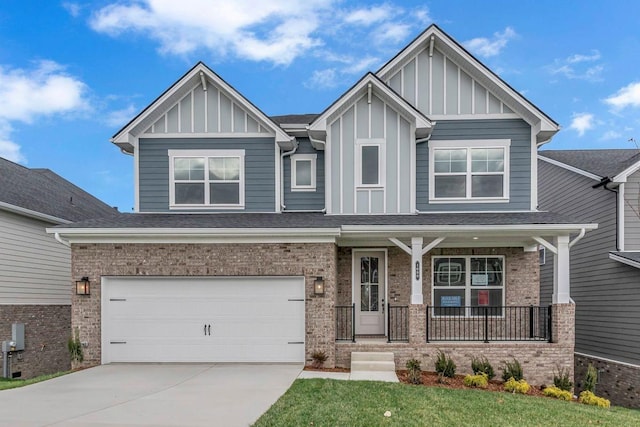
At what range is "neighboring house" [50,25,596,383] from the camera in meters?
10.7

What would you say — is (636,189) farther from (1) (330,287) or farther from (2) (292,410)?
(2) (292,410)

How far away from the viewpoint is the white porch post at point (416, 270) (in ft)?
35.2

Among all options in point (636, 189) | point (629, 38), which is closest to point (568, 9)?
point (629, 38)

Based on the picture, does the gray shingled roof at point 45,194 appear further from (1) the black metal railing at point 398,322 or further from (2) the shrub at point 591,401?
(2) the shrub at point 591,401

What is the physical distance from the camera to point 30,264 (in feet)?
43.7

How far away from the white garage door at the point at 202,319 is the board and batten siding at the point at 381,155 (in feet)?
8.90

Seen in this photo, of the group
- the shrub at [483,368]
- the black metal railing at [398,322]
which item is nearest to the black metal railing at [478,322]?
the black metal railing at [398,322]

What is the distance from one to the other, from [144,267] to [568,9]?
17.0m

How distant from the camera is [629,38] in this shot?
18.4 metres

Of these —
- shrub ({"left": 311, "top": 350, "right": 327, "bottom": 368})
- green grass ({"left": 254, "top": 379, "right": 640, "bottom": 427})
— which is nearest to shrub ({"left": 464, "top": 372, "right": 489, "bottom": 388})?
green grass ({"left": 254, "top": 379, "right": 640, "bottom": 427})

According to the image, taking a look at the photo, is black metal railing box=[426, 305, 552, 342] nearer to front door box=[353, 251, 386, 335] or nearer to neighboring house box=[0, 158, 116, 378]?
front door box=[353, 251, 386, 335]

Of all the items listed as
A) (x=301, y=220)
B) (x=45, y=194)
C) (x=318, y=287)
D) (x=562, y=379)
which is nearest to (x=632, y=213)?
(x=562, y=379)

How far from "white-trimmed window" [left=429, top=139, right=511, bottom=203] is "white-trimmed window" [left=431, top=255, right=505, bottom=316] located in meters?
1.64

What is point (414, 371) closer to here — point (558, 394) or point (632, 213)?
point (558, 394)
